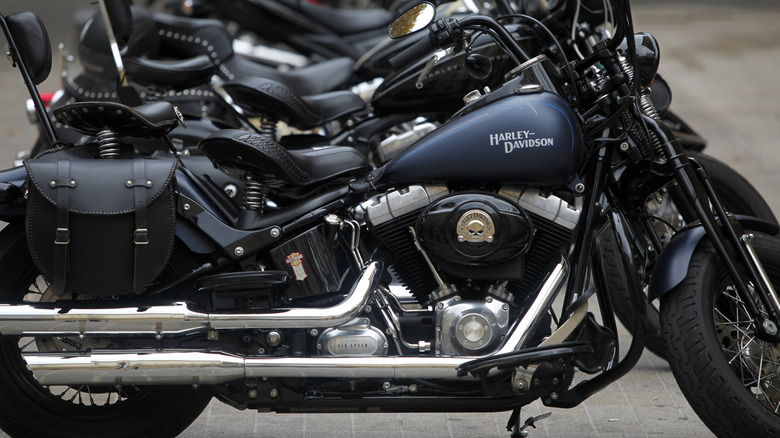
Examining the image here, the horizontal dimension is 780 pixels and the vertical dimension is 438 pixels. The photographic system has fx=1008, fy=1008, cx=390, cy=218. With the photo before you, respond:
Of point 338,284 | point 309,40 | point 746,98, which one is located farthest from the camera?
point 746,98

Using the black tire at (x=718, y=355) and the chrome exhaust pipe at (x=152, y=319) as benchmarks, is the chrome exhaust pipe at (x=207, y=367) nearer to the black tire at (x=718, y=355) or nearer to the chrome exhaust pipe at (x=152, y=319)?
the chrome exhaust pipe at (x=152, y=319)

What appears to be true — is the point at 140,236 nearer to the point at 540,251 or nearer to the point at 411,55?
the point at 540,251

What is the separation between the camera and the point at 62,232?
298 cm

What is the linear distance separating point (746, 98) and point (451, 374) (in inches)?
289

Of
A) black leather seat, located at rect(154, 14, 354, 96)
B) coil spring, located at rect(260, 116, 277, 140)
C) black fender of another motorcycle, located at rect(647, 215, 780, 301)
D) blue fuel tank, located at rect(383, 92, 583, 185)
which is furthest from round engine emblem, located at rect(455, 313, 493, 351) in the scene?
black leather seat, located at rect(154, 14, 354, 96)

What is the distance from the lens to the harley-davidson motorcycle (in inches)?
120

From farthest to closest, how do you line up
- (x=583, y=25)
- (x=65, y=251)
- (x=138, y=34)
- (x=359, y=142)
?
(x=138, y=34), (x=359, y=142), (x=583, y=25), (x=65, y=251)

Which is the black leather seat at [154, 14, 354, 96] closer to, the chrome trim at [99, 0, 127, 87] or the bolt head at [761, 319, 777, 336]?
the chrome trim at [99, 0, 127, 87]

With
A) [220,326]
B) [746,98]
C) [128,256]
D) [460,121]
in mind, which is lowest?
[746,98]

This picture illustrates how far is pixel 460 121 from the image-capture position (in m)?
3.11

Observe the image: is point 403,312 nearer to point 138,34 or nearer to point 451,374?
point 451,374

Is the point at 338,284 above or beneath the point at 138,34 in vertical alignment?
beneath

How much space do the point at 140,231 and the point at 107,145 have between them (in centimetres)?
33

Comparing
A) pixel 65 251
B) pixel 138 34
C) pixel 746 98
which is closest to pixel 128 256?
pixel 65 251
